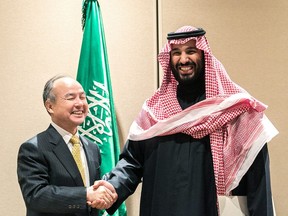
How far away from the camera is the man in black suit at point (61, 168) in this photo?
2348mm

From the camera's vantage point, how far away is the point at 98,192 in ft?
7.86

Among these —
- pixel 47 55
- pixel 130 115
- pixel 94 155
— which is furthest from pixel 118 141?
pixel 47 55

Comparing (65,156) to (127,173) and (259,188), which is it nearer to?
(127,173)

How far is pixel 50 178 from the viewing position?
243 centimetres

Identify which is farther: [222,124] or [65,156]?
[65,156]

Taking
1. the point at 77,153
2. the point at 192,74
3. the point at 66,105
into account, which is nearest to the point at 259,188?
the point at 192,74

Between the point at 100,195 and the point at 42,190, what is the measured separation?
11.8 inches

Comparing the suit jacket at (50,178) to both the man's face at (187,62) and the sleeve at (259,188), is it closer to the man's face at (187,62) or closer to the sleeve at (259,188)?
the man's face at (187,62)

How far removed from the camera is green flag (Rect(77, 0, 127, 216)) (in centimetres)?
321

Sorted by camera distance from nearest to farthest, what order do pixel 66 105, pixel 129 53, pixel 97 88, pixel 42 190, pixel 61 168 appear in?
pixel 42 190 < pixel 61 168 < pixel 66 105 < pixel 97 88 < pixel 129 53

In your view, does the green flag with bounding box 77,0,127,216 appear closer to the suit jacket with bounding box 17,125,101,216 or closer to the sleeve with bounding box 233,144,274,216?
the suit jacket with bounding box 17,125,101,216

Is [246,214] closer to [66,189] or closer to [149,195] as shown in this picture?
[149,195]

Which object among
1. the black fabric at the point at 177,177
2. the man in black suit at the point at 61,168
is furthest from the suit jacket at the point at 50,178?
the black fabric at the point at 177,177

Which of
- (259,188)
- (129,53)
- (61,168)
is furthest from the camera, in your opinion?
(129,53)
